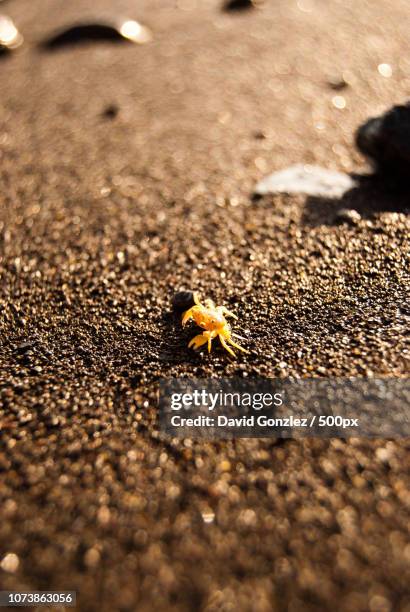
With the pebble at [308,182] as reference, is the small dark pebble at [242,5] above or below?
above

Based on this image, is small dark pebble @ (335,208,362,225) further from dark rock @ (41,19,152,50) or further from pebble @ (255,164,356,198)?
dark rock @ (41,19,152,50)

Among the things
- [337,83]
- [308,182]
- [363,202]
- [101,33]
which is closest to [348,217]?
[363,202]

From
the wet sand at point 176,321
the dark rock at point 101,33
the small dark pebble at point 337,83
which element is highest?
the dark rock at point 101,33

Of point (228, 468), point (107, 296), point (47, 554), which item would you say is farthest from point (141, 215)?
point (47, 554)

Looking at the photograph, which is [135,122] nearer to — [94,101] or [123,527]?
[94,101]

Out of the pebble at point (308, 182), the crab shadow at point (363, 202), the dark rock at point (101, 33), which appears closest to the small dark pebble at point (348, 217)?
the crab shadow at point (363, 202)

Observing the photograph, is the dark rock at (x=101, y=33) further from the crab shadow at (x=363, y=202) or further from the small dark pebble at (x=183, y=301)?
the small dark pebble at (x=183, y=301)
